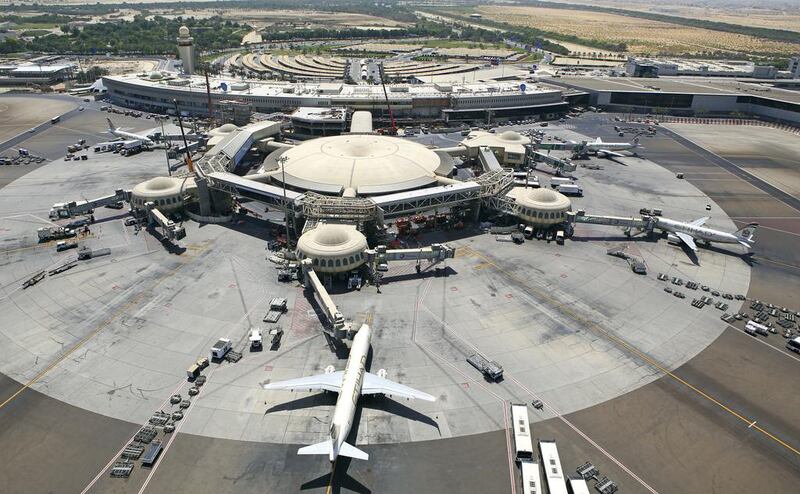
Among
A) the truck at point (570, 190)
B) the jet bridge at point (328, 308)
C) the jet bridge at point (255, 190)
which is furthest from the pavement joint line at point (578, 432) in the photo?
the truck at point (570, 190)

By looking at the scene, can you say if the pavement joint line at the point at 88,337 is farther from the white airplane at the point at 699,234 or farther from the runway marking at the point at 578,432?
the white airplane at the point at 699,234

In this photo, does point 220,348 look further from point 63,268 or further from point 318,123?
point 318,123

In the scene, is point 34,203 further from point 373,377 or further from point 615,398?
point 615,398

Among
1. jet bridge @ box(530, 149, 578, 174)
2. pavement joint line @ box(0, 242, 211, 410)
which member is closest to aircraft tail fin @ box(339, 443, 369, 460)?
pavement joint line @ box(0, 242, 211, 410)

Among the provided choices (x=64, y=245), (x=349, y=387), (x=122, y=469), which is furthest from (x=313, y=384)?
(x=64, y=245)

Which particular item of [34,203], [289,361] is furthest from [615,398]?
[34,203]
